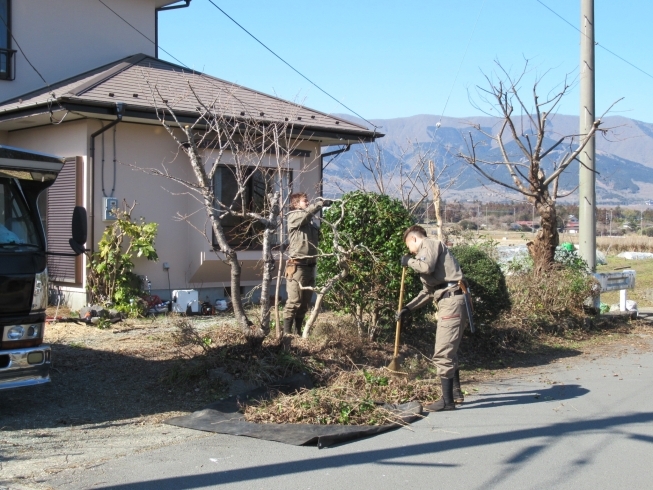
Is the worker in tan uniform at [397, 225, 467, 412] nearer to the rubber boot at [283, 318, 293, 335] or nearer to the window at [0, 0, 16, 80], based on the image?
the rubber boot at [283, 318, 293, 335]

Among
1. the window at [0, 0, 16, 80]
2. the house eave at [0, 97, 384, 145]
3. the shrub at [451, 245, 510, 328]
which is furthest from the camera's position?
the window at [0, 0, 16, 80]

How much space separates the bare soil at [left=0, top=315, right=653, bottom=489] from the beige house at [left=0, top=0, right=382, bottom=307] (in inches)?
70.0

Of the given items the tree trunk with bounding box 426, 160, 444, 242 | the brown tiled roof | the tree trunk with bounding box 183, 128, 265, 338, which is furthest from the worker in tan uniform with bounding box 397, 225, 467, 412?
the brown tiled roof

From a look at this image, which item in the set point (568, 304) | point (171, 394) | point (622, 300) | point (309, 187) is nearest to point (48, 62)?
point (309, 187)

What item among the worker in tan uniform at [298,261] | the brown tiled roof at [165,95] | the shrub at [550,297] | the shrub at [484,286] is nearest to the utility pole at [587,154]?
the shrub at [550,297]

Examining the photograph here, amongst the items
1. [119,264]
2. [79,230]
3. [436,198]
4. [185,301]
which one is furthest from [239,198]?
[79,230]

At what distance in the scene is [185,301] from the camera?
487 inches

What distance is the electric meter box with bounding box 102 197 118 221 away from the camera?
11875 millimetres

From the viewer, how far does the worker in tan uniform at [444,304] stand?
7.41m

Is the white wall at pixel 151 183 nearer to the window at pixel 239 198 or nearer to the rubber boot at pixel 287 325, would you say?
the window at pixel 239 198

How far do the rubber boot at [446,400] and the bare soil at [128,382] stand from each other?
45.3 inches

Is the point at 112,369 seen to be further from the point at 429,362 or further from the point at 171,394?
the point at 429,362

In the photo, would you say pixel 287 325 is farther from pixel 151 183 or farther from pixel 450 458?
pixel 151 183

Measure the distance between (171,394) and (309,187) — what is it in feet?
23.7
